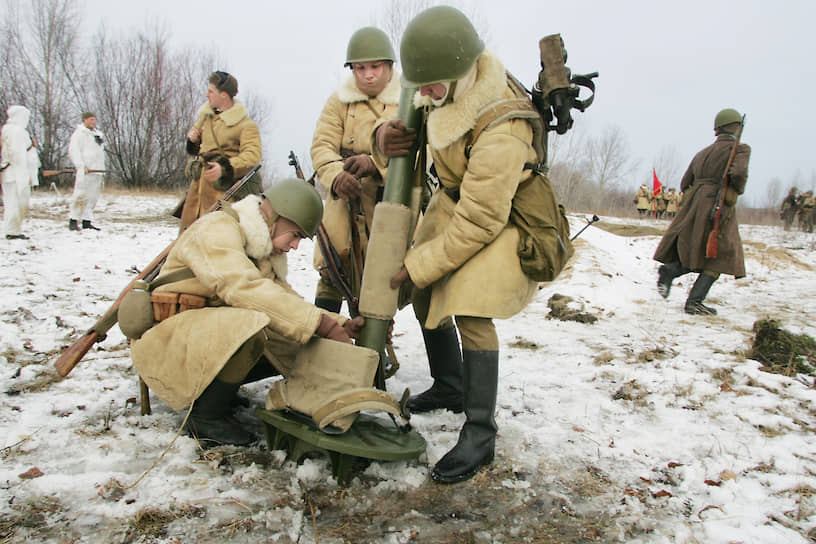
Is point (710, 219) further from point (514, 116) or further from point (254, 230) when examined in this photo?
point (254, 230)

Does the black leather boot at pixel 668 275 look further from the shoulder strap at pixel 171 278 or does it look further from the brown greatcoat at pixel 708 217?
the shoulder strap at pixel 171 278

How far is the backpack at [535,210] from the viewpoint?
7.58ft

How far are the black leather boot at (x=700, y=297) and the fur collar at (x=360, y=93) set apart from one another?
442 cm

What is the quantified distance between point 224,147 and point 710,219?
5.63 meters

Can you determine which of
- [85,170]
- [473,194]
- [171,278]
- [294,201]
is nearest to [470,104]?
[473,194]

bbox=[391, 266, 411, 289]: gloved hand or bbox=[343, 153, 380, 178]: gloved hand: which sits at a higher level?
bbox=[343, 153, 380, 178]: gloved hand

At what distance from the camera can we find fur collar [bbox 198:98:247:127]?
5684 millimetres

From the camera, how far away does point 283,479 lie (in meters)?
2.36

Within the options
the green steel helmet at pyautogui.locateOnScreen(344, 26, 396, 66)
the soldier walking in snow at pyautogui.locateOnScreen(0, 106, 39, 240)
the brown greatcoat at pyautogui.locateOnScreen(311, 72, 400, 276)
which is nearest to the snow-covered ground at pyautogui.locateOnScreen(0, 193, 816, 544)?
the brown greatcoat at pyautogui.locateOnScreen(311, 72, 400, 276)

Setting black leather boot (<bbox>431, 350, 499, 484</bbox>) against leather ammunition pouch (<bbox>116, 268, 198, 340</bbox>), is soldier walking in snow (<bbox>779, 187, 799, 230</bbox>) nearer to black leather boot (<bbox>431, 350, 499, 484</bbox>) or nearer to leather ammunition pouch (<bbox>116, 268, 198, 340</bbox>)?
black leather boot (<bbox>431, 350, 499, 484</bbox>)

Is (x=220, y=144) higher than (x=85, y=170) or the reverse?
higher

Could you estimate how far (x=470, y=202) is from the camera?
7.56ft

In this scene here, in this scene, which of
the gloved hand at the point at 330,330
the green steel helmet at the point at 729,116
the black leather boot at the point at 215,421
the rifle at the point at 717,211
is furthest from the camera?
the green steel helmet at the point at 729,116

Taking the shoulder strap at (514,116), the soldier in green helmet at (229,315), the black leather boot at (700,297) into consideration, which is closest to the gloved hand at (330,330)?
the soldier in green helmet at (229,315)
